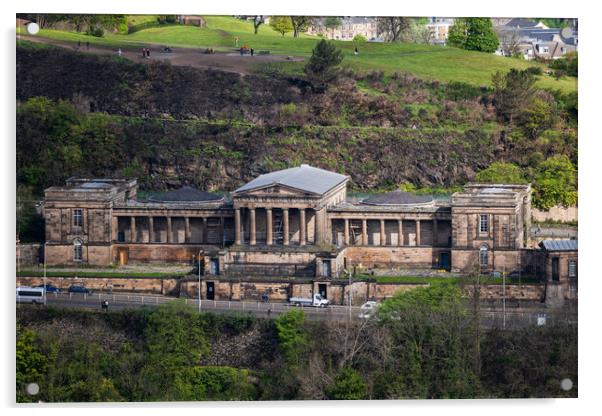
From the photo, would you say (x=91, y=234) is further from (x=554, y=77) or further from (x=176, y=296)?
(x=554, y=77)

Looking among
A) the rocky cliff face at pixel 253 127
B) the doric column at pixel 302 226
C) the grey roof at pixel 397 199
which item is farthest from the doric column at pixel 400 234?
the doric column at pixel 302 226

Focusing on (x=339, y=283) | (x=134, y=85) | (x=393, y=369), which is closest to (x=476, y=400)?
(x=393, y=369)

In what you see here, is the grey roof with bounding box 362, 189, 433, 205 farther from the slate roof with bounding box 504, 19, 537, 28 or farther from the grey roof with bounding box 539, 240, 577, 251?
the slate roof with bounding box 504, 19, 537, 28

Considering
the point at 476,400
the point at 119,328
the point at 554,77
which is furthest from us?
the point at 554,77

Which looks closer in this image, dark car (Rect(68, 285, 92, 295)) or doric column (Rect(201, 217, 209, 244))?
dark car (Rect(68, 285, 92, 295))

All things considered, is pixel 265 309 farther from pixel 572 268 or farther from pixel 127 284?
pixel 572 268

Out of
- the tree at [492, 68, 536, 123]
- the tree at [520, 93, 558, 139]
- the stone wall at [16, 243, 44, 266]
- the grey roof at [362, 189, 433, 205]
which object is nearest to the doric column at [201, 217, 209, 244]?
the grey roof at [362, 189, 433, 205]
